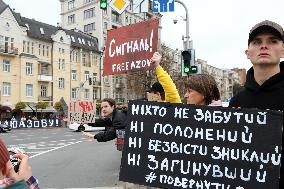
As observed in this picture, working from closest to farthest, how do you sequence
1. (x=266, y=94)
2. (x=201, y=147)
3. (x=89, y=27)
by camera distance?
(x=266, y=94) < (x=201, y=147) < (x=89, y=27)

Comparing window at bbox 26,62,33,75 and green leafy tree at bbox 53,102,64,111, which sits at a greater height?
window at bbox 26,62,33,75

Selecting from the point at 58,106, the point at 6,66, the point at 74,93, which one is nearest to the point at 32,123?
the point at 6,66

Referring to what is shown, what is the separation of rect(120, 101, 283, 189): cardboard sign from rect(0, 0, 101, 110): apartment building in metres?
50.5

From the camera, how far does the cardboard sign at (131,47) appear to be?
16.5 ft

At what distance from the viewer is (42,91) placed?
190ft

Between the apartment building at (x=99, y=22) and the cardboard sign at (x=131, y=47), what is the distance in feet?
214

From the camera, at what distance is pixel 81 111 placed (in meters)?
11.7

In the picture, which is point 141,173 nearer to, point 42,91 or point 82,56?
point 42,91

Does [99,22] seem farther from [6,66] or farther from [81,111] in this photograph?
[81,111]

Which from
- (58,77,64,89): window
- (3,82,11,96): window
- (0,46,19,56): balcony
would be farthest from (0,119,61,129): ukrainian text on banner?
(58,77,64,89): window

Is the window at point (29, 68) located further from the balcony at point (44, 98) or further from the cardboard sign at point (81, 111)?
the cardboard sign at point (81, 111)

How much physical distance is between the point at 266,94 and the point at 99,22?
236 ft

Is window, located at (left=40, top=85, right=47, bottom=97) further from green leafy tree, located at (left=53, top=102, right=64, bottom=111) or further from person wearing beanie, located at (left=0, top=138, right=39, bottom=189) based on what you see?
person wearing beanie, located at (left=0, top=138, right=39, bottom=189)

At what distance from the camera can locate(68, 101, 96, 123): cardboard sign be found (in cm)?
1144
